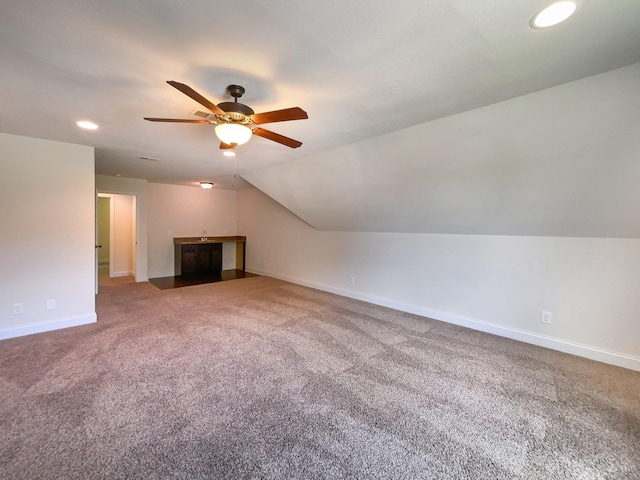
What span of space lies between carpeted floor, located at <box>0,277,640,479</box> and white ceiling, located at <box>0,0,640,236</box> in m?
1.81

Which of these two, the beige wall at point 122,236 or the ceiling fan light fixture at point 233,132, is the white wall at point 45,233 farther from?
the beige wall at point 122,236

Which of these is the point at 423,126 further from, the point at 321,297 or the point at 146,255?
the point at 146,255

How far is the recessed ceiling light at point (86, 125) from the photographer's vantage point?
2.84 m

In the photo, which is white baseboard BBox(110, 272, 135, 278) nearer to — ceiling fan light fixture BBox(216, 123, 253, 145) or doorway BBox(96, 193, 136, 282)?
doorway BBox(96, 193, 136, 282)

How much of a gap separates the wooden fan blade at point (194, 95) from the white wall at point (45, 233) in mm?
2944

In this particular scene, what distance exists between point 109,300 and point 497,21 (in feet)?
20.3

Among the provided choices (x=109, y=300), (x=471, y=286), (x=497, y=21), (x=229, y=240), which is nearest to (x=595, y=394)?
(x=471, y=286)

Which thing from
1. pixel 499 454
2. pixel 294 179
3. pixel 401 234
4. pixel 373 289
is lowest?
pixel 499 454

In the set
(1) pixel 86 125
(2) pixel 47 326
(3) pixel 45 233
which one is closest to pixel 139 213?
(3) pixel 45 233

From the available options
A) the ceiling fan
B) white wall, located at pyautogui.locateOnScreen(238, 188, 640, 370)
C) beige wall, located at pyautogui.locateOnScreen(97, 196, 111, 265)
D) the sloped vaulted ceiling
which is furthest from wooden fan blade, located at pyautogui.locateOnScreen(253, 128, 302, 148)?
beige wall, located at pyautogui.locateOnScreen(97, 196, 111, 265)

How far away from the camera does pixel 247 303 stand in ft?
16.2

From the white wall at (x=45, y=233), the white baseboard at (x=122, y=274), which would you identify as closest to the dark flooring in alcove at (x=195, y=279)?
the white baseboard at (x=122, y=274)

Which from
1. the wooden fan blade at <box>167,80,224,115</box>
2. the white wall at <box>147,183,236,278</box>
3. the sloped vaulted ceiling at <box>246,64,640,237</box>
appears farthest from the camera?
the white wall at <box>147,183,236,278</box>

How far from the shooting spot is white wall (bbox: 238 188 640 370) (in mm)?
2941
